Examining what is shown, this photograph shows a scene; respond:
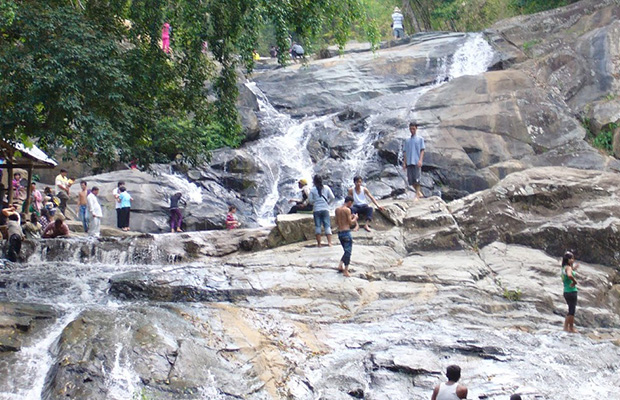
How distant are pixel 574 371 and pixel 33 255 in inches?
431

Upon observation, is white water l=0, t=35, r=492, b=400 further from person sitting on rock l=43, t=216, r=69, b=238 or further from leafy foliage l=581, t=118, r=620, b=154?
leafy foliage l=581, t=118, r=620, b=154

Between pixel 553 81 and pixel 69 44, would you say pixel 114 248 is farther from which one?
pixel 553 81

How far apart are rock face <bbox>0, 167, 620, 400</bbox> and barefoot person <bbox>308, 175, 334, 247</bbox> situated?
38 cm

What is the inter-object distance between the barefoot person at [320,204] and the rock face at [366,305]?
38 centimetres

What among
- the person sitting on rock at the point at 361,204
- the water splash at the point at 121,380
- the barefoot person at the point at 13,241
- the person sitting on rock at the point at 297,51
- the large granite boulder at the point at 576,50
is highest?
the person sitting on rock at the point at 297,51

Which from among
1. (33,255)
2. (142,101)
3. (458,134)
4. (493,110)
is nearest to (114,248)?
(33,255)

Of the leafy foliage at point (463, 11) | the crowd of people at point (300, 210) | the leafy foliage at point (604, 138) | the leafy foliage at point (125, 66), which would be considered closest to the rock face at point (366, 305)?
the crowd of people at point (300, 210)

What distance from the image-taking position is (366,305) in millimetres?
12227

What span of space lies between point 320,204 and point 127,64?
14.6 ft

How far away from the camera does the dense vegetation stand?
36.2ft

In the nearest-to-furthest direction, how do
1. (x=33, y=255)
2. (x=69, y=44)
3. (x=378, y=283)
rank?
(x=69, y=44) → (x=378, y=283) → (x=33, y=255)

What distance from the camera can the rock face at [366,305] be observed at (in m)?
9.42

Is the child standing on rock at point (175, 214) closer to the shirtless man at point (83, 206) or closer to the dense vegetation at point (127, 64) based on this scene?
the shirtless man at point (83, 206)

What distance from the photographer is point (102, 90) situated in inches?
461
